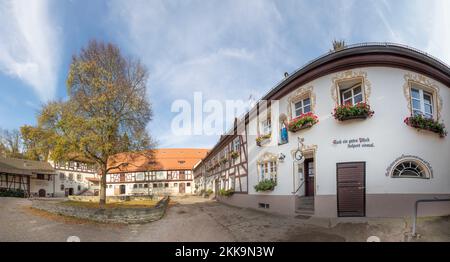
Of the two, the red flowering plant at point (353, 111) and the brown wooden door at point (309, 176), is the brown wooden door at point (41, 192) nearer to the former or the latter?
the brown wooden door at point (309, 176)

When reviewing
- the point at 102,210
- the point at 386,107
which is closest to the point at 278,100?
the point at 386,107

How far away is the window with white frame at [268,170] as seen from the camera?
13.3 m

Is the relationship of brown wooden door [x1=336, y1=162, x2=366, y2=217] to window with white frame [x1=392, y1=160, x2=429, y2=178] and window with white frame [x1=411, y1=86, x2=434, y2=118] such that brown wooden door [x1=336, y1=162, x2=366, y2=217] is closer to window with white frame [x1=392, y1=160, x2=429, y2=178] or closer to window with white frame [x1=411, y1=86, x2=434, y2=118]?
window with white frame [x1=392, y1=160, x2=429, y2=178]

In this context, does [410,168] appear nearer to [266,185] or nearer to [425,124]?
[425,124]

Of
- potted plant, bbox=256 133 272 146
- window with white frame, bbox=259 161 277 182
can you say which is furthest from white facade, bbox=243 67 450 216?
potted plant, bbox=256 133 272 146

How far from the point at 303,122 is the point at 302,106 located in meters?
1.15

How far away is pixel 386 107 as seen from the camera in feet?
30.0

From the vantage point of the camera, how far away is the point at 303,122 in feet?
35.8

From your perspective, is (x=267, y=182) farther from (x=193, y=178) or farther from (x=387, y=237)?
(x=193, y=178)

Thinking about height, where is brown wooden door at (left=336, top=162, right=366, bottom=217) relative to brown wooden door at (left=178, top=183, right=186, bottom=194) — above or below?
above

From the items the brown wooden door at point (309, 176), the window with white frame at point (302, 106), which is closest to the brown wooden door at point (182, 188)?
the brown wooden door at point (309, 176)

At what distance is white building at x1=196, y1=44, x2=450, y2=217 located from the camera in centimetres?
901

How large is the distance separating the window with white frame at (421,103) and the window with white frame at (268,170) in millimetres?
6544

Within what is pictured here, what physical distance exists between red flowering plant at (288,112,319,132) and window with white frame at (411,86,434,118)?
11.9 feet
